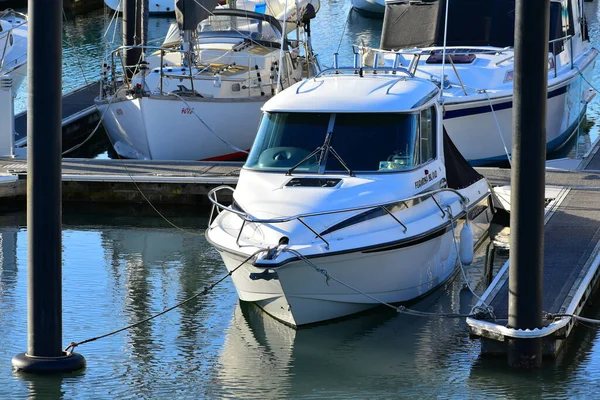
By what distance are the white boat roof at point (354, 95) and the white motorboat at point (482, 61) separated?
4.47m

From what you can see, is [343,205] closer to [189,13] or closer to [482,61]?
[482,61]

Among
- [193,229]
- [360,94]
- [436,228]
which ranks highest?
[360,94]

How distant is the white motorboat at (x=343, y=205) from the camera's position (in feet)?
36.0

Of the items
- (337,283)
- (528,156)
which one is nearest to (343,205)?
(337,283)

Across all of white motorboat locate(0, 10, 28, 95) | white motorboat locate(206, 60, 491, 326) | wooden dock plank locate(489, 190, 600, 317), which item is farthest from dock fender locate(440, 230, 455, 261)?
white motorboat locate(0, 10, 28, 95)

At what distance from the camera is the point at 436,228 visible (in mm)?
11797

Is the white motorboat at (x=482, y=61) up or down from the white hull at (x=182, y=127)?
up

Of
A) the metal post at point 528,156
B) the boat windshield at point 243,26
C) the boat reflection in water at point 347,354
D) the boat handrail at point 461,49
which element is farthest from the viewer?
the boat windshield at point 243,26

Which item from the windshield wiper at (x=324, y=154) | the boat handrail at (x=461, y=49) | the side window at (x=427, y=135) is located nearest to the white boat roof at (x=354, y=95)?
the side window at (x=427, y=135)

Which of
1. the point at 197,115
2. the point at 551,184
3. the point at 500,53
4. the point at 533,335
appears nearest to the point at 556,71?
the point at 500,53

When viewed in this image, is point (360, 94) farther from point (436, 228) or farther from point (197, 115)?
point (197, 115)

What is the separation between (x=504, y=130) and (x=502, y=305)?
8476 mm

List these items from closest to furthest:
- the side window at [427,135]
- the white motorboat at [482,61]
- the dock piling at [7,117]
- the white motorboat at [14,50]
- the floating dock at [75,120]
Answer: the side window at [427,135], the dock piling at [7,117], the white motorboat at [482,61], the floating dock at [75,120], the white motorboat at [14,50]

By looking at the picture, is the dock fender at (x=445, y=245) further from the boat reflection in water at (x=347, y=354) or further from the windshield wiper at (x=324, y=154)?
the windshield wiper at (x=324, y=154)
